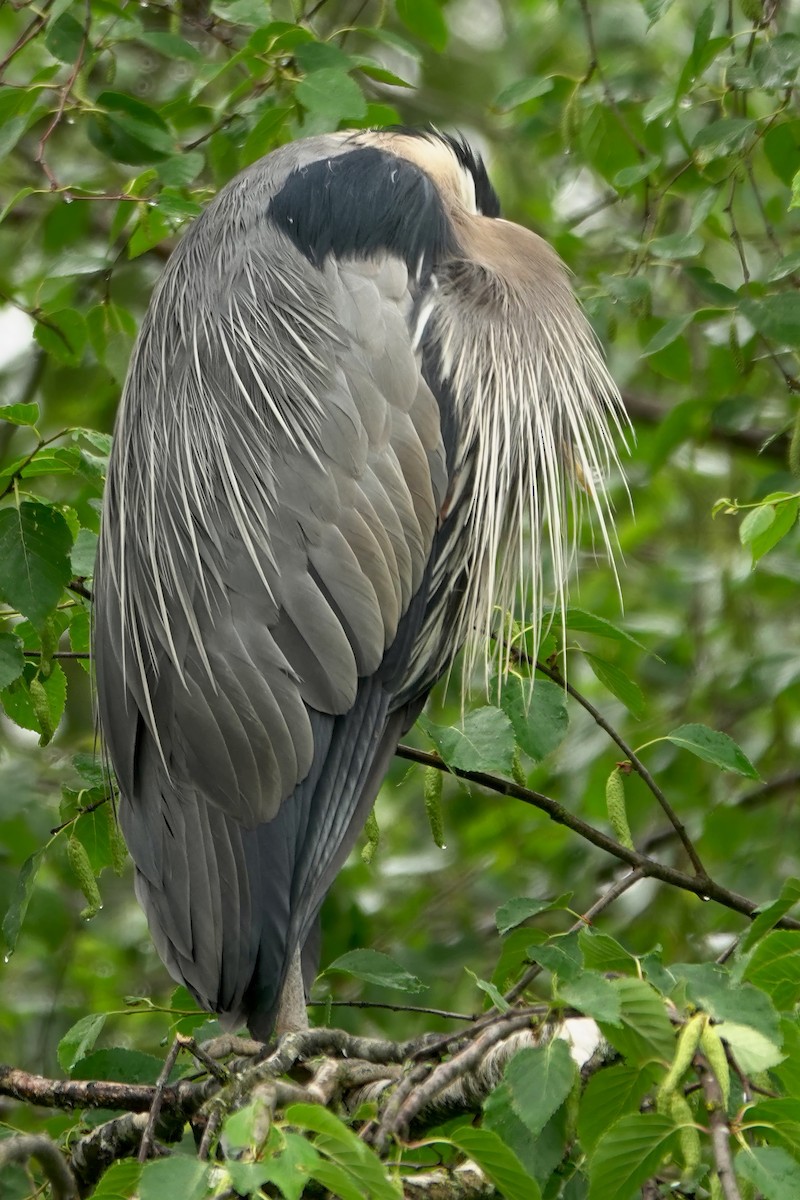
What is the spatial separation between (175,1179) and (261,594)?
1.29 meters

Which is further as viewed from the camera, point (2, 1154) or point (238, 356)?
point (238, 356)

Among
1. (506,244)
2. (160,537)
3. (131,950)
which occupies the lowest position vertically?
(131,950)

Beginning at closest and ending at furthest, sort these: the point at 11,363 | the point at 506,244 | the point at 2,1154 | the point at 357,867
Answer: the point at 2,1154, the point at 506,244, the point at 357,867, the point at 11,363

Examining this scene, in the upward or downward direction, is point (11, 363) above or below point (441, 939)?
above

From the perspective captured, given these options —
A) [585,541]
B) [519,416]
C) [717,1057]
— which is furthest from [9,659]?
[585,541]

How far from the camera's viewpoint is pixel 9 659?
1905mm

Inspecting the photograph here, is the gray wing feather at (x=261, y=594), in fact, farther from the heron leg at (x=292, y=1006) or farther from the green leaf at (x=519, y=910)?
the green leaf at (x=519, y=910)

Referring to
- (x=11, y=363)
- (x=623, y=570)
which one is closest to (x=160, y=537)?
(x=11, y=363)

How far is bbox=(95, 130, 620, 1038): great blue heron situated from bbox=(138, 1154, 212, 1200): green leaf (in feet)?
3.65

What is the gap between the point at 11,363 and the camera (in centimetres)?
390

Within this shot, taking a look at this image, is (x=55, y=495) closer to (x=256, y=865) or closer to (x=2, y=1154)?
(x=256, y=865)

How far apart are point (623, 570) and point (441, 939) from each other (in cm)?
122

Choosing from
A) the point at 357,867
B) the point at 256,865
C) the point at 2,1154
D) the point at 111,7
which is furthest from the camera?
the point at 357,867

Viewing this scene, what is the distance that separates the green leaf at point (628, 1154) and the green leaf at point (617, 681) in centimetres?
96
